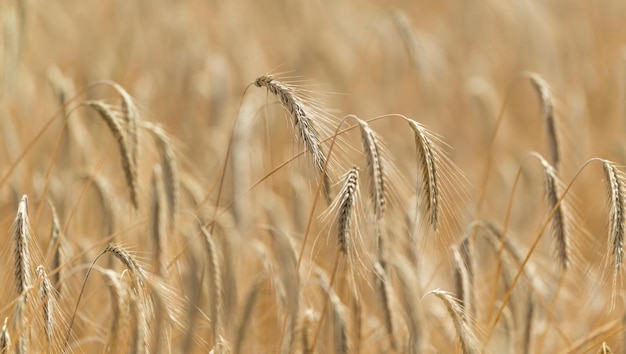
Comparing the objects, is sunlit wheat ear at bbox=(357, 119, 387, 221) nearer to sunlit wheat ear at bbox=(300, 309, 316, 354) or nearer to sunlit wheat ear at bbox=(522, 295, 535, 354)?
sunlit wheat ear at bbox=(300, 309, 316, 354)

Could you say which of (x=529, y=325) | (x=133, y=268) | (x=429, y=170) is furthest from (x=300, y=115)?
(x=529, y=325)

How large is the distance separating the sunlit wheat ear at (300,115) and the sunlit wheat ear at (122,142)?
1.45 ft

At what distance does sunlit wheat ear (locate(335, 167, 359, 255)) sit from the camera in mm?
1841

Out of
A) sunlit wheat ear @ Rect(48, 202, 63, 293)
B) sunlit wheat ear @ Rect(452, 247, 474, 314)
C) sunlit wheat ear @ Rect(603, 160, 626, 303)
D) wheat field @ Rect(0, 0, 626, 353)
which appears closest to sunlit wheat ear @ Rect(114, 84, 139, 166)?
wheat field @ Rect(0, 0, 626, 353)

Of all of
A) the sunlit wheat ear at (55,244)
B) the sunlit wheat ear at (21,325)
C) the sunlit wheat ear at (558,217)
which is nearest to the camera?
the sunlit wheat ear at (21,325)

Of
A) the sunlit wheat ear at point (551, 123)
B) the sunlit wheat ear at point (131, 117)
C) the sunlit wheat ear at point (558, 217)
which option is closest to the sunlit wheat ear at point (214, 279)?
the sunlit wheat ear at point (131, 117)

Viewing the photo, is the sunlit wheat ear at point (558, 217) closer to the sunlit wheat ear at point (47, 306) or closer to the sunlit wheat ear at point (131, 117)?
the sunlit wheat ear at point (131, 117)

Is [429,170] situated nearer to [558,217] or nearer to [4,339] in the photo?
[558,217]

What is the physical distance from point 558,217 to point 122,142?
117 cm

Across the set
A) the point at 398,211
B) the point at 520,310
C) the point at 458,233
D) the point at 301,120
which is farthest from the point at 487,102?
the point at 301,120

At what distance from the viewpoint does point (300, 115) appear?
1882mm

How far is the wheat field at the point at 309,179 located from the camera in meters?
2.01

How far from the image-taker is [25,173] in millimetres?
2953

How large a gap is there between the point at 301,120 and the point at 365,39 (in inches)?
184
